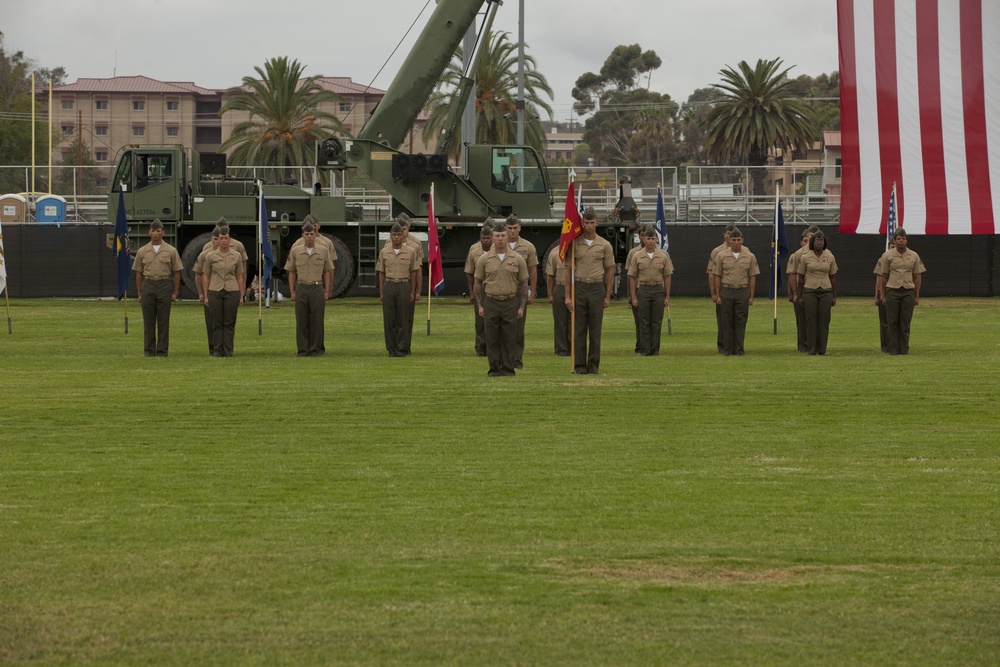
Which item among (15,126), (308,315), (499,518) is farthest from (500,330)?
(15,126)

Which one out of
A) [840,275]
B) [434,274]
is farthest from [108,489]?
[840,275]

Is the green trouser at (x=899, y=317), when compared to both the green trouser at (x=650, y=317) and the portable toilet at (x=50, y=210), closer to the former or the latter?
the green trouser at (x=650, y=317)

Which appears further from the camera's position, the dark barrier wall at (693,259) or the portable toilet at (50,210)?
the portable toilet at (50,210)

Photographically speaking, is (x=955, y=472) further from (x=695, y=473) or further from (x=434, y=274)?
(x=434, y=274)

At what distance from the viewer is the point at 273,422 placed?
1358 centimetres

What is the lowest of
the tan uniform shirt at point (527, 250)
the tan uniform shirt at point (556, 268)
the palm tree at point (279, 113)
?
the tan uniform shirt at point (556, 268)

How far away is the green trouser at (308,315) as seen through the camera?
21.0m

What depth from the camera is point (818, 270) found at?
22062 mm

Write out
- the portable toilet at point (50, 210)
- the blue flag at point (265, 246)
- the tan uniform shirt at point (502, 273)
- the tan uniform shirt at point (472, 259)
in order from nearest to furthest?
the tan uniform shirt at point (502, 273) → the tan uniform shirt at point (472, 259) → the blue flag at point (265, 246) → the portable toilet at point (50, 210)

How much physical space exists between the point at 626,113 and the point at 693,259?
267 ft

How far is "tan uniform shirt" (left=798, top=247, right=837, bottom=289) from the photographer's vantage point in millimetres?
22019

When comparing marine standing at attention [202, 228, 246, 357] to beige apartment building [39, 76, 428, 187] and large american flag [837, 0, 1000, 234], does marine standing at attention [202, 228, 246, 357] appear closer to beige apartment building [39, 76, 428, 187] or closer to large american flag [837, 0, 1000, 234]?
large american flag [837, 0, 1000, 234]

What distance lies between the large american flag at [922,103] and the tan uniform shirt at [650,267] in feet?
54.6

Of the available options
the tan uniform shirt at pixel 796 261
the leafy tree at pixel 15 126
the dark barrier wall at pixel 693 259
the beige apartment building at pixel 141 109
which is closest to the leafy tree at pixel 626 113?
the beige apartment building at pixel 141 109
